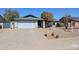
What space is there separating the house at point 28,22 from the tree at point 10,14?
2.4 inches

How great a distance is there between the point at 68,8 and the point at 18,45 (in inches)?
40.3

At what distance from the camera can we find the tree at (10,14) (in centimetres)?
412

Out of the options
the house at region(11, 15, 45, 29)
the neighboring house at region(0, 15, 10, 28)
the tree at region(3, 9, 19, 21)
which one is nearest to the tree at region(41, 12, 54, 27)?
the house at region(11, 15, 45, 29)

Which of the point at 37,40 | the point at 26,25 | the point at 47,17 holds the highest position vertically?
the point at 47,17

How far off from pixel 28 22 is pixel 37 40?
1.13 feet

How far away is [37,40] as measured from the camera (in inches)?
163

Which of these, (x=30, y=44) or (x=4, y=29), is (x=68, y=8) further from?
(x=4, y=29)

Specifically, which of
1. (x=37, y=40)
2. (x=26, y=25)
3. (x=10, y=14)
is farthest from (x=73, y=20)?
(x=10, y=14)

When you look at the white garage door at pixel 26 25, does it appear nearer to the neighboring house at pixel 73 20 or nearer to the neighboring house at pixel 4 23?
the neighboring house at pixel 4 23

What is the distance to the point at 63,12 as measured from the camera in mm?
4172

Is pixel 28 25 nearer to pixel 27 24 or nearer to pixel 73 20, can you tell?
pixel 27 24
